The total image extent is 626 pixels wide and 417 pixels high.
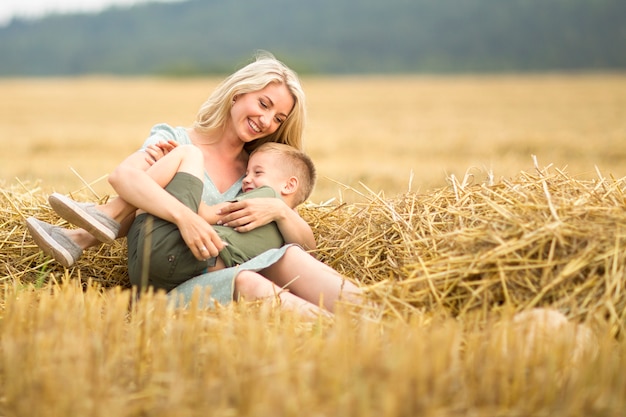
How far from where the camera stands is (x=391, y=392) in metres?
2.16

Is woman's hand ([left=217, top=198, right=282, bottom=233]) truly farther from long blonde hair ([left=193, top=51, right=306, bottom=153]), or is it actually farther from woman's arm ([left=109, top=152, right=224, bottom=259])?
long blonde hair ([left=193, top=51, right=306, bottom=153])

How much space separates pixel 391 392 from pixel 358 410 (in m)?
0.11

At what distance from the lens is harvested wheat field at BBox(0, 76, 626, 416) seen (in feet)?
7.45

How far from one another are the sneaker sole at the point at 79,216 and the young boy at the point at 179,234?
130 mm

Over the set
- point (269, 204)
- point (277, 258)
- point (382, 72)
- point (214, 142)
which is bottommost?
point (277, 258)

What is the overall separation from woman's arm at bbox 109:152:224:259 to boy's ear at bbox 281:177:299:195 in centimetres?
72

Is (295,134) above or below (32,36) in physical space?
below

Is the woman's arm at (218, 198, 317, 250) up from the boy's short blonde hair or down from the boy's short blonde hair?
down

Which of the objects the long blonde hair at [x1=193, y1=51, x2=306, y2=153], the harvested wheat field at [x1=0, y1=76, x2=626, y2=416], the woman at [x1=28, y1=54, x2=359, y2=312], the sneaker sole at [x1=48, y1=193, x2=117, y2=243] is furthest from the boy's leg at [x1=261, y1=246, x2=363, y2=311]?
the long blonde hair at [x1=193, y1=51, x2=306, y2=153]

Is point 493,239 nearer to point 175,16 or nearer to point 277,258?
point 277,258

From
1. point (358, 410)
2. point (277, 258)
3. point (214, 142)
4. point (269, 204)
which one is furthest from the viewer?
point (214, 142)

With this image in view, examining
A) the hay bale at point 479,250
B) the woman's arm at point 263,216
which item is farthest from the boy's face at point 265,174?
the hay bale at point 479,250

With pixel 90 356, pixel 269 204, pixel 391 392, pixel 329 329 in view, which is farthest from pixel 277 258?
pixel 391 392

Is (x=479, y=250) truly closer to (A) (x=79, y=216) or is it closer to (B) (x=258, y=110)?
(B) (x=258, y=110)
